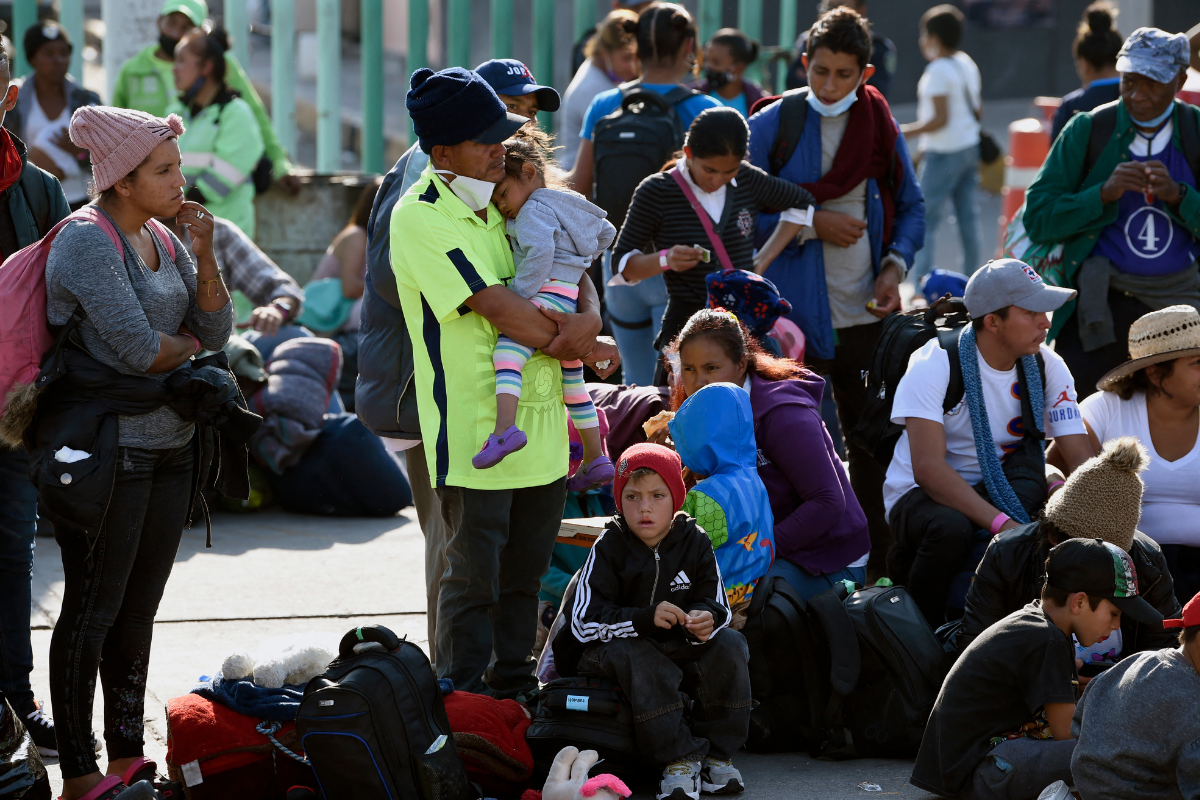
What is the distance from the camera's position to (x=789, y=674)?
4.04 metres

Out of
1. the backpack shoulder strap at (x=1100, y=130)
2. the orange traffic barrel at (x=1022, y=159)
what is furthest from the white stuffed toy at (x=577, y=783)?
the orange traffic barrel at (x=1022, y=159)

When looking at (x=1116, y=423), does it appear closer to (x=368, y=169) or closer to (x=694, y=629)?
(x=694, y=629)

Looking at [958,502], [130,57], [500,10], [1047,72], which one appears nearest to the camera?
[958,502]

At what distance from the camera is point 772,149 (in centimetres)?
570

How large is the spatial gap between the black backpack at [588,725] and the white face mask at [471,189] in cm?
130

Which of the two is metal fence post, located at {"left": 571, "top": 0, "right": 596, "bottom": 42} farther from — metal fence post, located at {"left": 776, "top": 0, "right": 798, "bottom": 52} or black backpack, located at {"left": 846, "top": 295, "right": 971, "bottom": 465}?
black backpack, located at {"left": 846, "top": 295, "right": 971, "bottom": 465}

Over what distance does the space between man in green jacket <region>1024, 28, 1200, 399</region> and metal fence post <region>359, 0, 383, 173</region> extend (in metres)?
5.86

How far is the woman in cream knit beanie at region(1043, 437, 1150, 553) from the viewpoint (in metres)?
3.79

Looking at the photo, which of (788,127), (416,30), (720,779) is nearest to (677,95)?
(788,127)

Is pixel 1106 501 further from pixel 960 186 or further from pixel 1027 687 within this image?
pixel 960 186

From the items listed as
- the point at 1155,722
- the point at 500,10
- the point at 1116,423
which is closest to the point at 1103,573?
the point at 1155,722

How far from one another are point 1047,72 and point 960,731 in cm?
1670

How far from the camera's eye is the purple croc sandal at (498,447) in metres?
3.57

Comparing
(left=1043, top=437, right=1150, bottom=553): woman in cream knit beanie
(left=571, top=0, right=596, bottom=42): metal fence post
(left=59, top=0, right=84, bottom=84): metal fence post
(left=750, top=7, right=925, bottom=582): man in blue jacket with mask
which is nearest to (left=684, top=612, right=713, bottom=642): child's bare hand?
(left=1043, top=437, right=1150, bottom=553): woman in cream knit beanie
